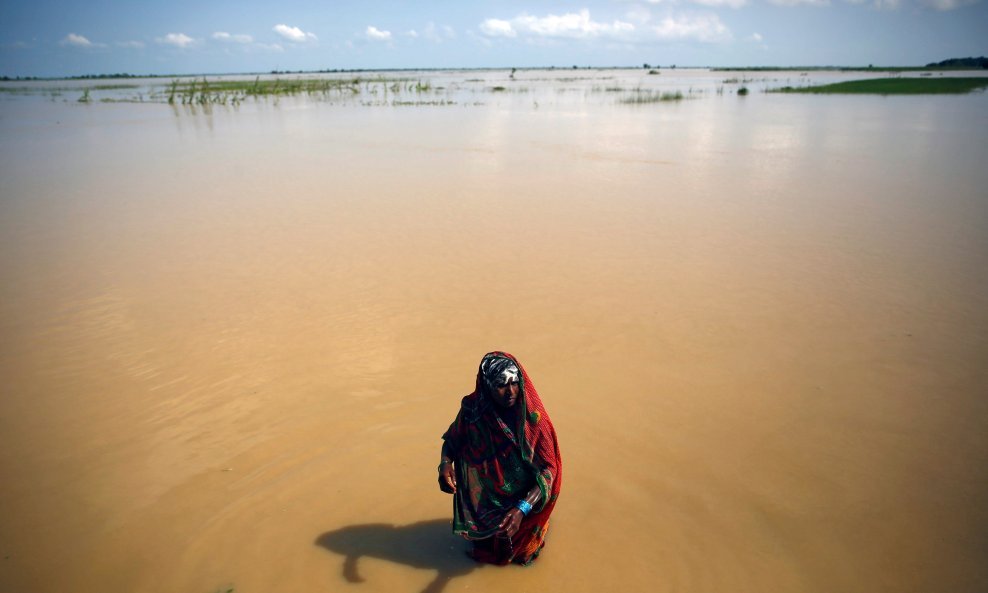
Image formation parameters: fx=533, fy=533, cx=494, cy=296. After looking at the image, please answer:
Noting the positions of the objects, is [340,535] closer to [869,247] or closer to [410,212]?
[410,212]

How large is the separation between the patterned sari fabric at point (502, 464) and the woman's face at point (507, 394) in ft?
0.10

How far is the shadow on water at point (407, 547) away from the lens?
100 inches

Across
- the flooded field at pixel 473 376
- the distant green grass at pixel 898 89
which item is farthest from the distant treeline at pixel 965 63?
the flooded field at pixel 473 376

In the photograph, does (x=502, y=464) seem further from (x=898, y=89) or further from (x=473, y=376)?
(x=898, y=89)

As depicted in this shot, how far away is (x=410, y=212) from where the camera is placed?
26.2 ft

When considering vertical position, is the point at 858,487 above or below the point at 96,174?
below

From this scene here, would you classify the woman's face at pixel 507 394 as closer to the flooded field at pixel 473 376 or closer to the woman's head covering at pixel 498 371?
the woman's head covering at pixel 498 371

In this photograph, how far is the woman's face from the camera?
2070mm

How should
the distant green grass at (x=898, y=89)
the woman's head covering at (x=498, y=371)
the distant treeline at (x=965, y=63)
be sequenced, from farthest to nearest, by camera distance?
the distant treeline at (x=965, y=63), the distant green grass at (x=898, y=89), the woman's head covering at (x=498, y=371)

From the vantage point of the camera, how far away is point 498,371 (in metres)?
2.07

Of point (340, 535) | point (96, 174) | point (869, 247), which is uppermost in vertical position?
point (96, 174)

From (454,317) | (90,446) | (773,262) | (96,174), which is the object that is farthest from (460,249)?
(96,174)

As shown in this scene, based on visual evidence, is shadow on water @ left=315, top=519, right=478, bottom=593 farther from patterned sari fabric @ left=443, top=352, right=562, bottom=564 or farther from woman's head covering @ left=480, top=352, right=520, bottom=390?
woman's head covering @ left=480, top=352, right=520, bottom=390

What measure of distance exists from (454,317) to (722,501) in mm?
2692
